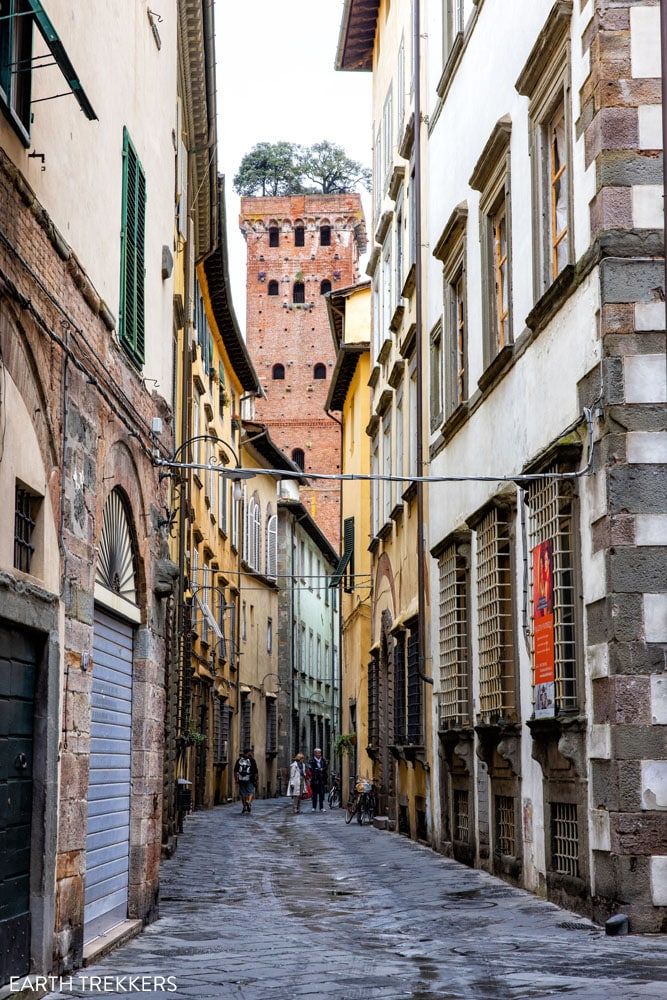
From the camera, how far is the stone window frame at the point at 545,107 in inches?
455

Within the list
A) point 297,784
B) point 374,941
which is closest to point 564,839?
point 374,941

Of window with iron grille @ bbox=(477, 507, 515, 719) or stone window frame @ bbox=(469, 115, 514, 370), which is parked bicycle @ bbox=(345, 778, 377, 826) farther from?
stone window frame @ bbox=(469, 115, 514, 370)

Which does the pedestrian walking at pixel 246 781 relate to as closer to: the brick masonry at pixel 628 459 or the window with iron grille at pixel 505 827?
the window with iron grille at pixel 505 827

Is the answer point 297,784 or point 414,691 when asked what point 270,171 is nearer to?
point 297,784

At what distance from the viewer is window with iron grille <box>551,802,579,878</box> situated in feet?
37.2

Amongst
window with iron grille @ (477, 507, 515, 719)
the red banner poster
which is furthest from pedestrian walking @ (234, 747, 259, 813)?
the red banner poster

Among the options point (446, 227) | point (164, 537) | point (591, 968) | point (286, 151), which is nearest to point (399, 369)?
point (446, 227)

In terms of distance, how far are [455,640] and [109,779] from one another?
24.8 ft

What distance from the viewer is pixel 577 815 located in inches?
432

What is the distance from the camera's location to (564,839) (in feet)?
38.4

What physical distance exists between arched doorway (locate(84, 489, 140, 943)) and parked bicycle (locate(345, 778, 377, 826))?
54.0 ft

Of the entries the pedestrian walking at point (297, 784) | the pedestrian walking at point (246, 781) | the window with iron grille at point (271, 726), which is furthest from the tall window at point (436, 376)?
the window with iron grille at point (271, 726)

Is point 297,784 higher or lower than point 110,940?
higher

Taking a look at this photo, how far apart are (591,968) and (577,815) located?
287 cm
